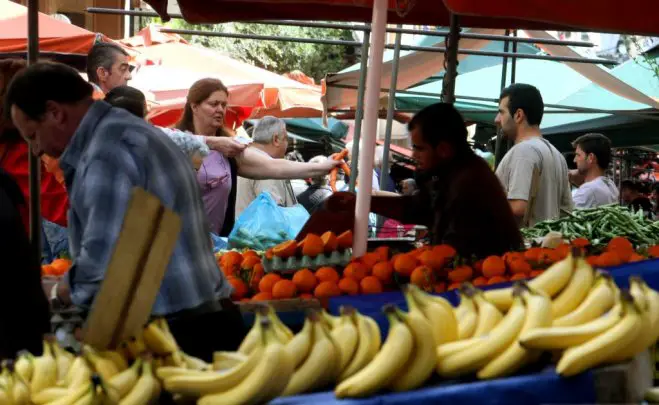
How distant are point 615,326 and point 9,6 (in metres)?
8.81

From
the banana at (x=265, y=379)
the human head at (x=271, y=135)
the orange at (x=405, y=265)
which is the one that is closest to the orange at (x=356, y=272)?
the orange at (x=405, y=265)

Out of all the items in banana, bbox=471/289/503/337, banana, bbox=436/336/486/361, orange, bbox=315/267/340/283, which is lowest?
orange, bbox=315/267/340/283

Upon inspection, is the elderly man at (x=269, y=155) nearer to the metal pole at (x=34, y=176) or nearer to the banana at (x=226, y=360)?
the metal pole at (x=34, y=176)

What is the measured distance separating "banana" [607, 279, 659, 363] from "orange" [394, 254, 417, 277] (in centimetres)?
241

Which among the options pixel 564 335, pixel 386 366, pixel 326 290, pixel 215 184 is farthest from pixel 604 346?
pixel 215 184

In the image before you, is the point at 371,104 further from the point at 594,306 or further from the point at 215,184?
the point at 594,306

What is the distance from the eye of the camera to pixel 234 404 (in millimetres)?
2652

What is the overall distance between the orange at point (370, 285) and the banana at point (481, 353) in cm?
228

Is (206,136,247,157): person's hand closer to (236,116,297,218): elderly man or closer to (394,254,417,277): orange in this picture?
Result: (236,116,297,218): elderly man

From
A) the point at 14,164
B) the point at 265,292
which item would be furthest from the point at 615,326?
the point at 14,164

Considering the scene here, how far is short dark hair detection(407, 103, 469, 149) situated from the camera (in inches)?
231

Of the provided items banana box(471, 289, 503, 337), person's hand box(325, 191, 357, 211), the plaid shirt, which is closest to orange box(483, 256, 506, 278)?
person's hand box(325, 191, 357, 211)

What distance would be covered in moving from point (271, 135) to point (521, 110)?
6.45 feet

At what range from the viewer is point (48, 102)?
12.7 ft
